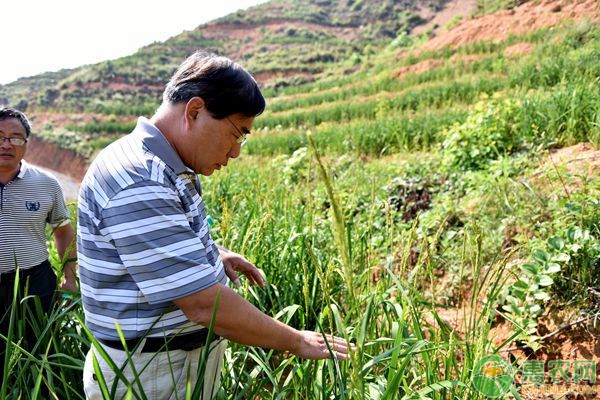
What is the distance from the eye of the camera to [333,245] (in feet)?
8.99

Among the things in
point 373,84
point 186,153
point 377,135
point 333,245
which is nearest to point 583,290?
point 333,245

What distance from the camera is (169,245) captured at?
3.42 ft

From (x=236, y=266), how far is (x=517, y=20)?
1983cm

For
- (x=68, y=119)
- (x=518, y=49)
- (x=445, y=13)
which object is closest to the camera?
(x=518, y=49)

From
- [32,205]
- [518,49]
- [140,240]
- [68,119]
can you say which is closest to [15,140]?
[32,205]

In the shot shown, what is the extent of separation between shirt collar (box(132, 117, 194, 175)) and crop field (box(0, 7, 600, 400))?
0.47 metres

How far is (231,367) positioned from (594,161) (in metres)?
3.25

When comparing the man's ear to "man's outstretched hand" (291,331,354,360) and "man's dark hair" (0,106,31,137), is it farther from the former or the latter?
"man's dark hair" (0,106,31,137)

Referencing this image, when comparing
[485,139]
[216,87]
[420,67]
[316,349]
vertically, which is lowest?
[420,67]

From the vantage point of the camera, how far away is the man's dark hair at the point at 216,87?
1.22 metres

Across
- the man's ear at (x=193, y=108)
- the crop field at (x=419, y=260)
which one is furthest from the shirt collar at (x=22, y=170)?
the man's ear at (x=193, y=108)

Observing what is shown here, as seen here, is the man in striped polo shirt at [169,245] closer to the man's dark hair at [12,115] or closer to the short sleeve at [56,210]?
the short sleeve at [56,210]

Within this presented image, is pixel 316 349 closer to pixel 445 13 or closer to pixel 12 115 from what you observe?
pixel 12 115

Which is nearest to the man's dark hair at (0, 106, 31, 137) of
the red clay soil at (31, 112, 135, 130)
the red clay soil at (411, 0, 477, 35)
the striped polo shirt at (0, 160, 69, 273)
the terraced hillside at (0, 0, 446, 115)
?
the striped polo shirt at (0, 160, 69, 273)
